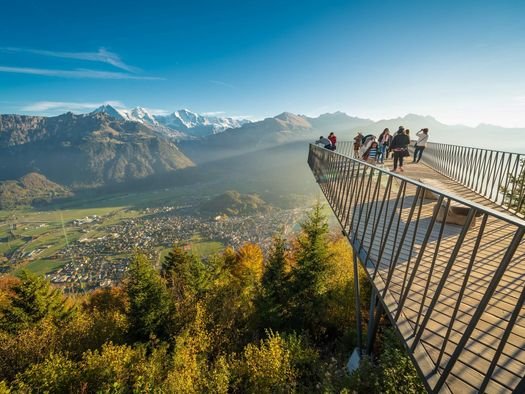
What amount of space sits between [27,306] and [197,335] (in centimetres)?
1596

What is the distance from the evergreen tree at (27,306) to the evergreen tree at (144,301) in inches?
376

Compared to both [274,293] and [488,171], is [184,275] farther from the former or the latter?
[488,171]

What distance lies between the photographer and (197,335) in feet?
65.1

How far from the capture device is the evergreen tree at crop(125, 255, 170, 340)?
61.9 ft

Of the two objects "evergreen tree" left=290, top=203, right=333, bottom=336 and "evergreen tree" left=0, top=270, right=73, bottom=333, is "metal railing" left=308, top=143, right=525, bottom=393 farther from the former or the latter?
"evergreen tree" left=0, top=270, right=73, bottom=333

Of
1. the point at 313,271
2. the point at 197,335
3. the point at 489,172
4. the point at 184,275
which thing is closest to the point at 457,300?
the point at 489,172

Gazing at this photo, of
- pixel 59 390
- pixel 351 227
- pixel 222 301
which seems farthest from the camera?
pixel 222 301

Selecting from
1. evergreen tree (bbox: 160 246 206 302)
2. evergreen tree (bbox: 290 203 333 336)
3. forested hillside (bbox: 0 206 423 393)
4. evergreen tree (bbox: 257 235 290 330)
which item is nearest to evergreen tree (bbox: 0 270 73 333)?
forested hillside (bbox: 0 206 423 393)

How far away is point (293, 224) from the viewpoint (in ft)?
424

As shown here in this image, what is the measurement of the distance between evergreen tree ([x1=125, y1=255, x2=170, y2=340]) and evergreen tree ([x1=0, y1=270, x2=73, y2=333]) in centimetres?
956

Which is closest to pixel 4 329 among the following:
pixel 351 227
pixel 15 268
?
pixel 351 227

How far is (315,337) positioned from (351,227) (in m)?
15.3

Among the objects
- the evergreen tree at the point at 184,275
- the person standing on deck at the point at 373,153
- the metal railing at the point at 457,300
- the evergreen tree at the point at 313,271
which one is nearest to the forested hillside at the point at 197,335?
the evergreen tree at the point at 313,271

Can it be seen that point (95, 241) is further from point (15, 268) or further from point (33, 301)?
point (33, 301)
